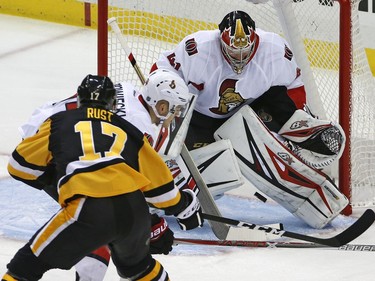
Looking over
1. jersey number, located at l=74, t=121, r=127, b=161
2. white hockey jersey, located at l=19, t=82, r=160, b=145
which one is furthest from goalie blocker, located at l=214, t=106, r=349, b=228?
jersey number, located at l=74, t=121, r=127, b=161

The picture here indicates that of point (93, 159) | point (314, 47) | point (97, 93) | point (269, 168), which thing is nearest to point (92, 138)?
point (93, 159)

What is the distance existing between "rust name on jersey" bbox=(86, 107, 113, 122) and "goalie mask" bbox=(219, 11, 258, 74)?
1.14 meters

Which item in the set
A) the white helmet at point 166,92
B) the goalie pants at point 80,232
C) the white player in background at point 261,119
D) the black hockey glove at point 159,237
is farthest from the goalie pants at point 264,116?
the goalie pants at point 80,232

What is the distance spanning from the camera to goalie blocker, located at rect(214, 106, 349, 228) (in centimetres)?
410

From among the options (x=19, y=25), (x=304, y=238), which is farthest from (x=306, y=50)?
(x=19, y=25)

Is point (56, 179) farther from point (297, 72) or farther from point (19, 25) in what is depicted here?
point (19, 25)

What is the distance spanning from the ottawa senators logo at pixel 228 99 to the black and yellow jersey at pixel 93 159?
1.21 meters

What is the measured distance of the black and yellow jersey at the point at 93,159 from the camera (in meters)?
2.77

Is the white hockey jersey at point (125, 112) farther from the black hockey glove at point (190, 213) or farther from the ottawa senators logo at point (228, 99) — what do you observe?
the ottawa senators logo at point (228, 99)

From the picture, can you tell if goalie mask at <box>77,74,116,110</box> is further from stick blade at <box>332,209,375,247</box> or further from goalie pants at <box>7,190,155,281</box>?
stick blade at <box>332,209,375,247</box>

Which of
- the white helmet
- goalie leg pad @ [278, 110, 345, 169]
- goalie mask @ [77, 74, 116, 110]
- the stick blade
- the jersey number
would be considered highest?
goalie mask @ [77, 74, 116, 110]

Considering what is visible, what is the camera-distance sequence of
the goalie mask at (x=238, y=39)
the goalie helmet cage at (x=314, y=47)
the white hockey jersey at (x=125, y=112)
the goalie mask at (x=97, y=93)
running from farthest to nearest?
the goalie helmet cage at (x=314, y=47), the goalie mask at (x=238, y=39), the white hockey jersey at (x=125, y=112), the goalie mask at (x=97, y=93)

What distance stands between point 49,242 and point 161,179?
1.11 ft

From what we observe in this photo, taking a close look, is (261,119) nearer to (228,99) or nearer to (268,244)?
(228,99)
